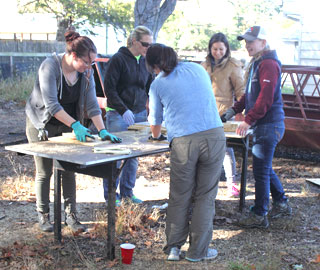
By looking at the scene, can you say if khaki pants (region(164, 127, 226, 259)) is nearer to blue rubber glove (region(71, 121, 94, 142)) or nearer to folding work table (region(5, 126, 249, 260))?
folding work table (region(5, 126, 249, 260))

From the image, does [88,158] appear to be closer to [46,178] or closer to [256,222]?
[46,178]

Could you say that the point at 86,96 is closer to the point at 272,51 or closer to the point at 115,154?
the point at 115,154

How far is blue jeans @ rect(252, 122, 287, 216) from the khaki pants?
0.96m

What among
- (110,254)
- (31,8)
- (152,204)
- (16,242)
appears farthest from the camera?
(31,8)

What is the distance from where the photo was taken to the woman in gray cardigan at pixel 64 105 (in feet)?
13.4

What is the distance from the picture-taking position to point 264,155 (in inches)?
187

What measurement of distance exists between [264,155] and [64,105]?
2.00m

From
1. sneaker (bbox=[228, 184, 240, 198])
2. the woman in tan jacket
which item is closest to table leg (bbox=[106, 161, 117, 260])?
the woman in tan jacket

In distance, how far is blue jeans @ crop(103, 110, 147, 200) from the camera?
17.3ft

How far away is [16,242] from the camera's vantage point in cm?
429

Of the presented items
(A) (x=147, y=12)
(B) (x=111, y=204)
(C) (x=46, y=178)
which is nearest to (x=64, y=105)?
(C) (x=46, y=178)

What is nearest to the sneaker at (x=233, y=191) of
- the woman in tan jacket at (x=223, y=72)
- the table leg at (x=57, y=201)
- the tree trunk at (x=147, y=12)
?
the woman in tan jacket at (x=223, y=72)

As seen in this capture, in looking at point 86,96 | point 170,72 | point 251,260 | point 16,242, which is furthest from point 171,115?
point 16,242

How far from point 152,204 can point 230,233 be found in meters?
1.23
